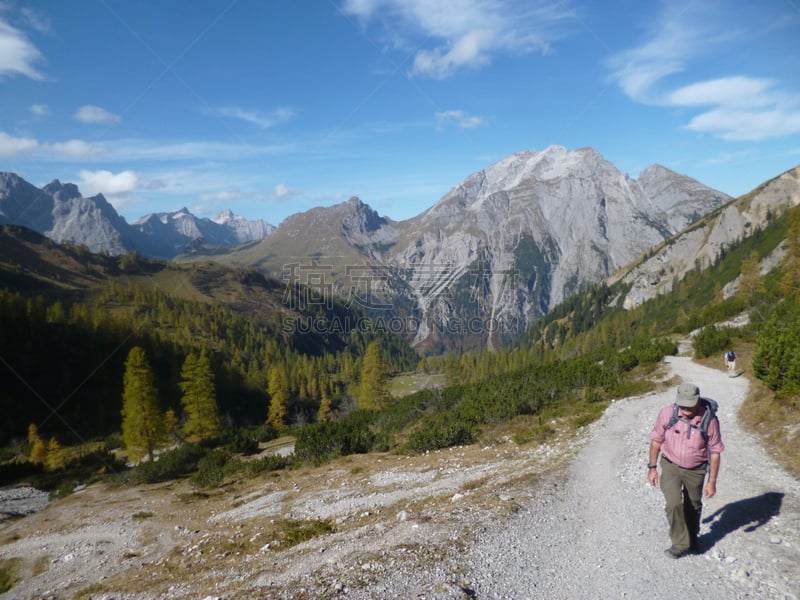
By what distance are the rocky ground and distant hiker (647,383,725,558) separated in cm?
51

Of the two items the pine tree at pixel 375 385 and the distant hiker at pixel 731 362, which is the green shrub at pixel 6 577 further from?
the pine tree at pixel 375 385

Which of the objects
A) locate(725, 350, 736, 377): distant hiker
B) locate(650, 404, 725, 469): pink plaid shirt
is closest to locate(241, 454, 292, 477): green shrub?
locate(650, 404, 725, 469): pink plaid shirt

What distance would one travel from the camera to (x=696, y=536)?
7.32 metres

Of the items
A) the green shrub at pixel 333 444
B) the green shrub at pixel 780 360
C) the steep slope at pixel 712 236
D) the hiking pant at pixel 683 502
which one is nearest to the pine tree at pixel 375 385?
the green shrub at pixel 333 444

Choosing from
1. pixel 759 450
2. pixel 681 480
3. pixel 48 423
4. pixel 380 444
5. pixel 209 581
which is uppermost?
pixel 681 480

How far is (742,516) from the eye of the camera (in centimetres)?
841

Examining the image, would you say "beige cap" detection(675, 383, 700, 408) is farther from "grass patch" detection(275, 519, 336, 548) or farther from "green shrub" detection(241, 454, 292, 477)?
"green shrub" detection(241, 454, 292, 477)

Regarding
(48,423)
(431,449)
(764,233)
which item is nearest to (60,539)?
(431,449)

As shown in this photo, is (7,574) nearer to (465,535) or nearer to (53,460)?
(465,535)

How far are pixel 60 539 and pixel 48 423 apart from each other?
56.5 metres

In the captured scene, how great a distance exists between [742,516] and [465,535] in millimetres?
5665

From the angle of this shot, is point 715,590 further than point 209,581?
No

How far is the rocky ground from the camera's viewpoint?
6.83 metres

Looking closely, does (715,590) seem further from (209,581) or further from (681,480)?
(209,581)
